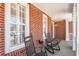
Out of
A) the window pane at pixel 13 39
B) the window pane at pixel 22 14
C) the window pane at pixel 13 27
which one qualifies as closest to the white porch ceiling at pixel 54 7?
the window pane at pixel 22 14

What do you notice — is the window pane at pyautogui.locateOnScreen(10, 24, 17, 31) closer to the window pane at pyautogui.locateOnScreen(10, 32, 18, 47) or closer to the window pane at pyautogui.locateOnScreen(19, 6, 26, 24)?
the window pane at pyautogui.locateOnScreen(10, 32, 18, 47)

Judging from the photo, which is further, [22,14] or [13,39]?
[22,14]

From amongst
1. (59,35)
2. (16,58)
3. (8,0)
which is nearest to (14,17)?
(8,0)

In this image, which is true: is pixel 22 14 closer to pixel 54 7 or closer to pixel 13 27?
pixel 13 27

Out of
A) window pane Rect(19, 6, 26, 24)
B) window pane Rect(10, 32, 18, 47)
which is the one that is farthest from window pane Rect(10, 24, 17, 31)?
window pane Rect(19, 6, 26, 24)

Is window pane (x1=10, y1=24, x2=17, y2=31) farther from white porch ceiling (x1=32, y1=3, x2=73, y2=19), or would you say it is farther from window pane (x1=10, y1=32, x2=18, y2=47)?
white porch ceiling (x1=32, y1=3, x2=73, y2=19)

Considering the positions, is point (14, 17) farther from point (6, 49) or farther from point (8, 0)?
point (8, 0)

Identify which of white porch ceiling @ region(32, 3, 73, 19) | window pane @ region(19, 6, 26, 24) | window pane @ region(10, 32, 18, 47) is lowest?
window pane @ region(10, 32, 18, 47)

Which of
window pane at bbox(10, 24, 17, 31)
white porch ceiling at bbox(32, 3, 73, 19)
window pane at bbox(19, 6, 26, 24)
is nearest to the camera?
window pane at bbox(10, 24, 17, 31)

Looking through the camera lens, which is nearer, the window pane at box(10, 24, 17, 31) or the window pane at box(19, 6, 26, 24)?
the window pane at box(10, 24, 17, 31)

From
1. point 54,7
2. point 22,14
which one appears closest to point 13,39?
point 22,14

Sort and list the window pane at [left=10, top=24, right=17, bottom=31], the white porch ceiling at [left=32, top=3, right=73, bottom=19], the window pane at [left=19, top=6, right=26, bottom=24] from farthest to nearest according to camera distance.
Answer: the white porch ceiling at [left=32, top=3, right=73, bottom=19] → the window pane at [left=19, top=6, right=26, bottom=24] → the window pane at [left=10, top=24, right=17, bottom=31]

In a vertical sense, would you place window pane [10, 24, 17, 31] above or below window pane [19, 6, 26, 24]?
below

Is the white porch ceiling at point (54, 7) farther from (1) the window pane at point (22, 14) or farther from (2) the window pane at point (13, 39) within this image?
(2) the window pane at point (13, 39)
